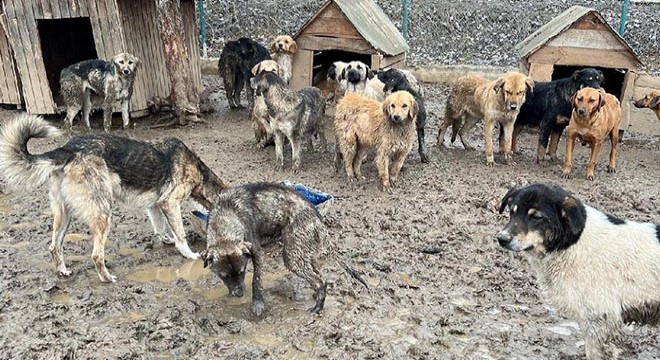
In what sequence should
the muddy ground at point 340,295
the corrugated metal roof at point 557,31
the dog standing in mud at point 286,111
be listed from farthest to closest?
the corrugated metal roof at point 557,31 → the dog standing in mud at point 286,111 → the muddy ground at point 340,295

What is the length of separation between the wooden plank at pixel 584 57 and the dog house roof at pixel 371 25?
2684 millimetres

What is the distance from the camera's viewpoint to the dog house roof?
34.7 ft

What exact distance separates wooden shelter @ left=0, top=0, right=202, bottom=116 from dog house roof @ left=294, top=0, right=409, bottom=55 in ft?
9.58

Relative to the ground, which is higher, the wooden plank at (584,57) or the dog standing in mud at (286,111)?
the wooden plank at (584,57)

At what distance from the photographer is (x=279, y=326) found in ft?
16.1

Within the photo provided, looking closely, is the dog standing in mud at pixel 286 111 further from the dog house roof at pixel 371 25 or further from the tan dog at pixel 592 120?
the tan dog at pixel 592 120

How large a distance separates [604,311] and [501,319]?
113cm

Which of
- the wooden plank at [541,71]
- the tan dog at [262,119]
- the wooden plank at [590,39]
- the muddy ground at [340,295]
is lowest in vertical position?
the muddy ground at [340,295]

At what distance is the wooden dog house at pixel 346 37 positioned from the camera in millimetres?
10617

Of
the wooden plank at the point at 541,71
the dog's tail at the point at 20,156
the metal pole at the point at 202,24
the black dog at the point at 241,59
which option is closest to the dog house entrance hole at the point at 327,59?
the black dog at the point at 241,59

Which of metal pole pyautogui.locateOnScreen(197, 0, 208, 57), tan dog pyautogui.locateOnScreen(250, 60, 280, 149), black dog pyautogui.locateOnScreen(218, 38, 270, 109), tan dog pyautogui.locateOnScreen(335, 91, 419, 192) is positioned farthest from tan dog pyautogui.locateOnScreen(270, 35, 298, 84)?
metal pole pyautogui.locateOnScreen(197, 0, 208, 57)

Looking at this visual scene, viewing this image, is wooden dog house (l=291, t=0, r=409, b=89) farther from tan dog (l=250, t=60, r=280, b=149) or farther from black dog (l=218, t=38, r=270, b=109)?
tan dog (l=250, t=60, r=280, b=149)

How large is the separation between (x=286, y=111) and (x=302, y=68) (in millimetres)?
3207

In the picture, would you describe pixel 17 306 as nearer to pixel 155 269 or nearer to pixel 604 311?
pixel 155 269
